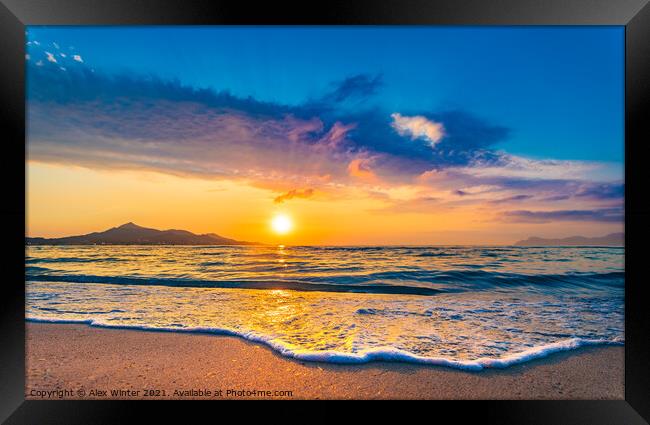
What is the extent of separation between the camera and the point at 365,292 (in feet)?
17.1

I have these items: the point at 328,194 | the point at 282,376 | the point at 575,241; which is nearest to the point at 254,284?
the point at 328,194

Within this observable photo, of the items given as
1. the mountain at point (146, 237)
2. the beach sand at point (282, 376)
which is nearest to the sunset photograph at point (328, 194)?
the beach sand at point (282, 376)

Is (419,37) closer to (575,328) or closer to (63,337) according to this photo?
(575,328)

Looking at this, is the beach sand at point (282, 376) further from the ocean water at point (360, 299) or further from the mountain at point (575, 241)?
the mountain at point (575, 241)

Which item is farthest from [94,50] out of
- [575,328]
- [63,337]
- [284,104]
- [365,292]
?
[575,328]

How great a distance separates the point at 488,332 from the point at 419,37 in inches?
136

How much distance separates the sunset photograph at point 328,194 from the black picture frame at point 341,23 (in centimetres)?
11

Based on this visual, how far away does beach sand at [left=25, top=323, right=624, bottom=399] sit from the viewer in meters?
2.09

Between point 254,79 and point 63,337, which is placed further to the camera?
point 254,79

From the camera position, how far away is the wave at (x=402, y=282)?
558cm

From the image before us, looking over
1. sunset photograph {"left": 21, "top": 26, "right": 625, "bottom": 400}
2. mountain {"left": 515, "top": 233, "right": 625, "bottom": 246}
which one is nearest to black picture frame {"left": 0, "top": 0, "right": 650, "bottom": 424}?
sunset photograph {"left": 21, "top": 26, "right": 625, "bottom": 400}

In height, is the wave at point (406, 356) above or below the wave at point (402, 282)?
above

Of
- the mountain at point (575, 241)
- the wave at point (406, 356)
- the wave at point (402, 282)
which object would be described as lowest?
the wave at point (402, 282)

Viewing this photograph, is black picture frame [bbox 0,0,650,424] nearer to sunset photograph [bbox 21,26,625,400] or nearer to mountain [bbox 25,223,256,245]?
sunset photograph [bbox 21,26,625,400]
